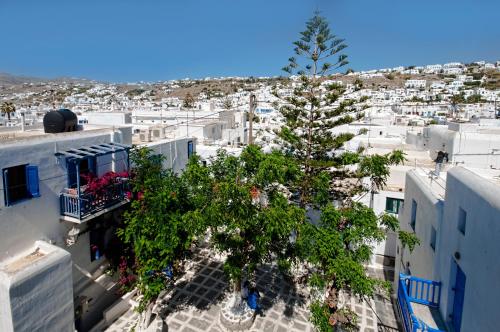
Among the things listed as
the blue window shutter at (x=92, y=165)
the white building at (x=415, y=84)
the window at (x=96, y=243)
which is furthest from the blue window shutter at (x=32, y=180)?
the white building at (x=415, y=84)

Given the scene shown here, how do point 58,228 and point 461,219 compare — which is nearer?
point 461,219

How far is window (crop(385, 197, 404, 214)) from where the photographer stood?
44.7 feet

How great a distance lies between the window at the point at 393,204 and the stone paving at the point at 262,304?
3.77 m

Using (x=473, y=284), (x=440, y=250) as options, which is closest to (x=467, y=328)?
(x=473, y=284)

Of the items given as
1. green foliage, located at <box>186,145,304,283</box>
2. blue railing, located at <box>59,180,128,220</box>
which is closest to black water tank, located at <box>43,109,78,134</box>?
blue railing, located at <box>59,180,128,220</box>

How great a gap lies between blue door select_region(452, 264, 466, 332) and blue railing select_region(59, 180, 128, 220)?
29.3 ft

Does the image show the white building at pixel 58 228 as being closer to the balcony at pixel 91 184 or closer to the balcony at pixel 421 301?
the balcony at pixel 91 184

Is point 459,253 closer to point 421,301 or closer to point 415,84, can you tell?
point 421,301

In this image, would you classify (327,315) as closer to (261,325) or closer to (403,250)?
(261,325)

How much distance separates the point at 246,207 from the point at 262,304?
518 cm

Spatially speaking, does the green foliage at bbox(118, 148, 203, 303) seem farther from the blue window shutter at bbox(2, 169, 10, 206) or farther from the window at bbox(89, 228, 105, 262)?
the blue window shutter at bbox(2, 169, 10, 206)

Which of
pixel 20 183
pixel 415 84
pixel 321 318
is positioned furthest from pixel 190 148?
pixel 415 84

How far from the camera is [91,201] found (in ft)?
29.7

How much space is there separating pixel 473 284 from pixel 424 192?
13.6 feet
